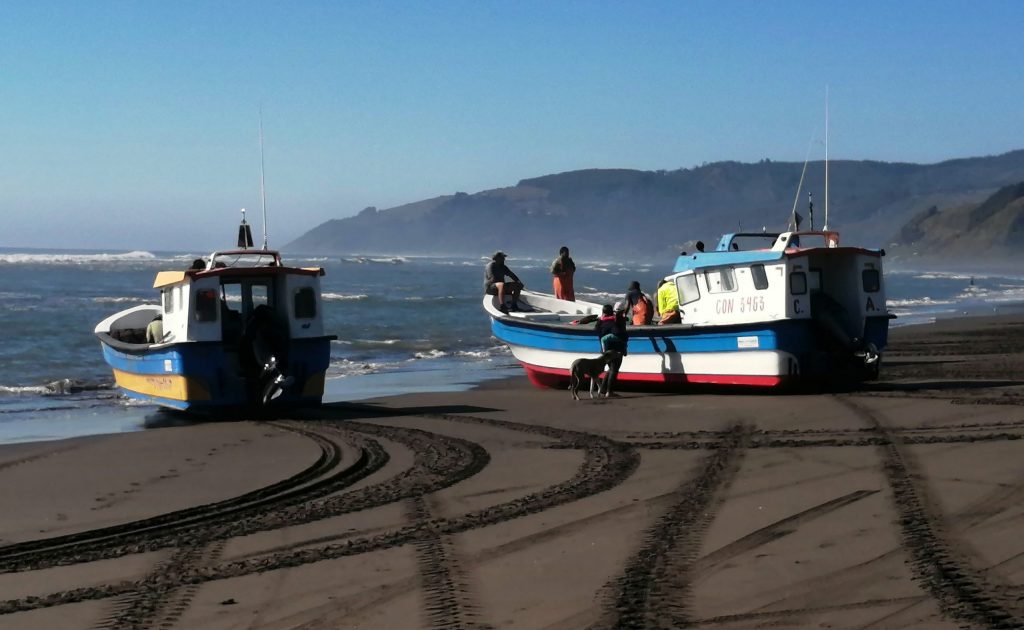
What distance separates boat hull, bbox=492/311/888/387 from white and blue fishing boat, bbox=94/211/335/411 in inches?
161

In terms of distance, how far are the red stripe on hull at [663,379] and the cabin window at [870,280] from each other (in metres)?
2.08

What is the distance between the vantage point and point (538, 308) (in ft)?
78.3

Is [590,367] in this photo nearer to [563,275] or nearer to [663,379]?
[663,379]

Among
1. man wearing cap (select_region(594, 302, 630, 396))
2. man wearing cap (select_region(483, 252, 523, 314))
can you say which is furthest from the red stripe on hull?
man wearing cap (select_region(483, 252, 523, 314))

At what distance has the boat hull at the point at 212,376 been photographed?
16.9 meters

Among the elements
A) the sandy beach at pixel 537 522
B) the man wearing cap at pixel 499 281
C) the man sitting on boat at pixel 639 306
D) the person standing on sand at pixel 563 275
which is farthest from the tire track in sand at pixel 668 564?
the person standing on sand at pixel 563 275

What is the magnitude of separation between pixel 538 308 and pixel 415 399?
5299mm

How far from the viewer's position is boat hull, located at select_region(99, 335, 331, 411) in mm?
16938

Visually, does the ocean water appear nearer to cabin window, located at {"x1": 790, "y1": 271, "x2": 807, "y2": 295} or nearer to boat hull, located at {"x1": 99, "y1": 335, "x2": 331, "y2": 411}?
boat hull, located at {"x1": 99, "y1": 335, "x2": 331, "y2": 411}

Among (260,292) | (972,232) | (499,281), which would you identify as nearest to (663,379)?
(499,281)

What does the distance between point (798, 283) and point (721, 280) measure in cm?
133

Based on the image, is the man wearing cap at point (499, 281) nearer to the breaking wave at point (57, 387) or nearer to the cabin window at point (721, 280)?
the cabin window at point (721, 280)

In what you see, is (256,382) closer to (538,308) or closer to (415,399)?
(415,399)

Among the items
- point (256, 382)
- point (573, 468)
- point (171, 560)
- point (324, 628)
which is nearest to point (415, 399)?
point (256, 382)
